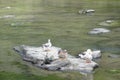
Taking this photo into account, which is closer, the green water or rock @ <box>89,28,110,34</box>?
the green water

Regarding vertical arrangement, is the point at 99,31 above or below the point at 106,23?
above

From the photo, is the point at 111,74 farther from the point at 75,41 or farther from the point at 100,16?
the point at 100,16

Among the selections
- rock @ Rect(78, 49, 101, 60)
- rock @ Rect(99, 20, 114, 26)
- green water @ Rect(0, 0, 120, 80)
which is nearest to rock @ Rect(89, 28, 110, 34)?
green water @ Rect(0, 0, 120, 80)

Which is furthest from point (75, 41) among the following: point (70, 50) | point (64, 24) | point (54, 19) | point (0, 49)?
point (54, 19)

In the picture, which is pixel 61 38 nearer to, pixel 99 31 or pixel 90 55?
pixel 99 31

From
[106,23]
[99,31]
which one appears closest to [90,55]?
[99,31]

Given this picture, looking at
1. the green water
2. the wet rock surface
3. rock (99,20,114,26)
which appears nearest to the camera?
the green water

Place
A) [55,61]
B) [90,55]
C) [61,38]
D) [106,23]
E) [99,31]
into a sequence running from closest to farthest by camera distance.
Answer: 1. [55,61]
2. [90,55]
3. [61,38]
4. [99,31]
5. [106,23]

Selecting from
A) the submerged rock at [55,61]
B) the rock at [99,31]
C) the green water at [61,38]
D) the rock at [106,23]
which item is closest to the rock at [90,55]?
the green water at [61,38]

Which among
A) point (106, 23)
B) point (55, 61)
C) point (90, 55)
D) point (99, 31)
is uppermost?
point (55, 61)

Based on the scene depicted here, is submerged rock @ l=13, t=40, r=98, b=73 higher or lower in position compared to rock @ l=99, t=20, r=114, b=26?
higher

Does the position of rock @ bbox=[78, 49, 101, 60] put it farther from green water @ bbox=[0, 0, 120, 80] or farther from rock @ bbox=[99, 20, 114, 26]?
rock @ bbox=[99, 20, 114, 26]
